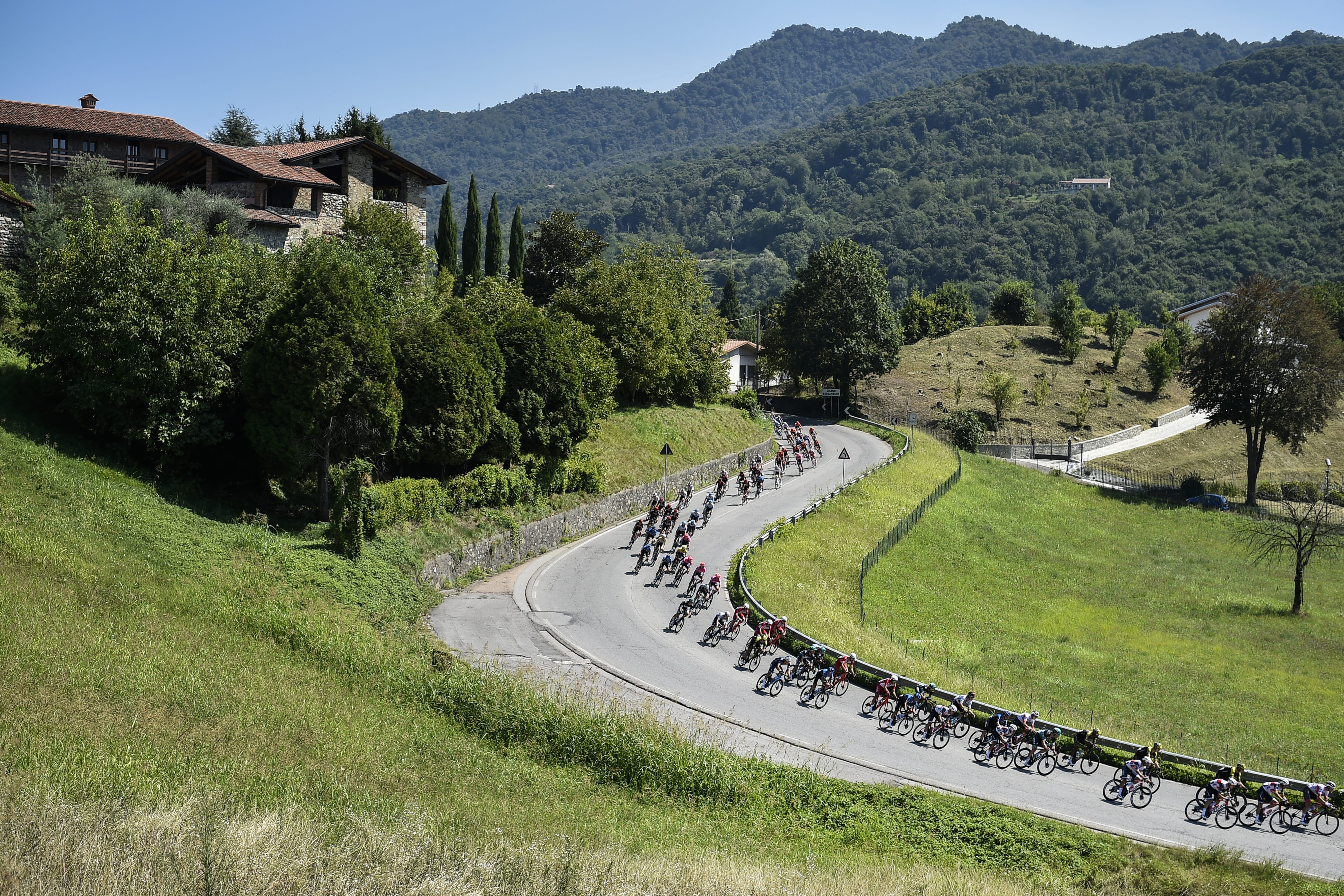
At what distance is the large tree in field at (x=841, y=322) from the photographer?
268ft

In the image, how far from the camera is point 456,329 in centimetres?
3647

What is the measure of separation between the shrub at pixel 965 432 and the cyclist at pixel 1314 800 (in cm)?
5836

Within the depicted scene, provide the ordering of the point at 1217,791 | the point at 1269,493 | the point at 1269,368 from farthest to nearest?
the point at 1269,493, the point at 1269,368, the point at 1217,791

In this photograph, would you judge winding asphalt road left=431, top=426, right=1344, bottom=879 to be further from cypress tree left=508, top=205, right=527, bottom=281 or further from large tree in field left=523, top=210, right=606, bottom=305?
large tree in field left=523, top=210, right=606, bottom=305

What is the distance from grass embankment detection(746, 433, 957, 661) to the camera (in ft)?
103

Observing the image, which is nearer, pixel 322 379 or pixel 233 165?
pixel 322 379

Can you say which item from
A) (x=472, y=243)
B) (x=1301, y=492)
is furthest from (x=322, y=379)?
(x=1301, y=492)

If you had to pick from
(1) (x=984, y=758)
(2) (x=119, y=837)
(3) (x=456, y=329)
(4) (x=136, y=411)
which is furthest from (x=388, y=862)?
(3) (x=456, y=329)

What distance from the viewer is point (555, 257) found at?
6844 cm

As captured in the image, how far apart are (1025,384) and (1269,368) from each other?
1154 inches

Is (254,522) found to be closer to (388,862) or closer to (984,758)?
(388,862)

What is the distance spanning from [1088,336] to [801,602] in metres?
93.2

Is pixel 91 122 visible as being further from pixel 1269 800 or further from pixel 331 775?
pixel 1269 800

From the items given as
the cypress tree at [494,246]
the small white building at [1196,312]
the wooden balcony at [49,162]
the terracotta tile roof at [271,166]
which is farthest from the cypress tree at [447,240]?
the small white building at [1196,312]
